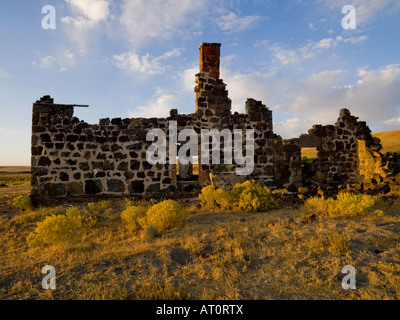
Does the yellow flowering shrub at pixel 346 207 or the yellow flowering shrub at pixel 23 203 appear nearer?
the yellow flowering shrub at pixel 346 207

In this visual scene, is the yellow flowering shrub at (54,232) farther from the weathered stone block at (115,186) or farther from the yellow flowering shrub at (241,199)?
the weathered stone block at (115,186)

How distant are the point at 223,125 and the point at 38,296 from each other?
7972mm

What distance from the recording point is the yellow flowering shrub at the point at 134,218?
5.90 metres

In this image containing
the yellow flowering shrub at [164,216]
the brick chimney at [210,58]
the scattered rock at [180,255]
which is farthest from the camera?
the brick chimney at [210,58]

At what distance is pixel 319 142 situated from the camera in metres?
11.5

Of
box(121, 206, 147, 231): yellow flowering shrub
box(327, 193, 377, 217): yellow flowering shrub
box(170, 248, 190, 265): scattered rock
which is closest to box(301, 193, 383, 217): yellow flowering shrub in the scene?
box(327, 193, 377, 217): yellow flowering shrub

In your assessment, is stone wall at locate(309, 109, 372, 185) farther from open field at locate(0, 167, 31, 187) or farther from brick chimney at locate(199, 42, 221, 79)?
open field at locate(0, 167, 31, 187)

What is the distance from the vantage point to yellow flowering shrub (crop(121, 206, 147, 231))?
232 inches

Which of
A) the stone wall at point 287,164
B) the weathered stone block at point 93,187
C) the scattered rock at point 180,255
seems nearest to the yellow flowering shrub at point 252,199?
the scattered rock at point 180,255

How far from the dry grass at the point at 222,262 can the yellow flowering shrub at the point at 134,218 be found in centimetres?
25

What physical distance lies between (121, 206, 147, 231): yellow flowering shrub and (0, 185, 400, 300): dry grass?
25cm
